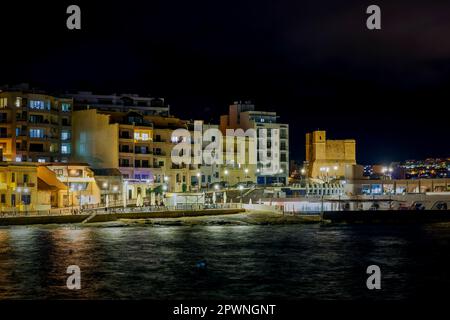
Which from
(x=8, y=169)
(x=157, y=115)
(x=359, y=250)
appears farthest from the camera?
(x=157, y=115)

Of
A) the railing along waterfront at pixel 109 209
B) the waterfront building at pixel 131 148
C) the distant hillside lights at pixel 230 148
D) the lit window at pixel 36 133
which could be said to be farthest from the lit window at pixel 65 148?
the railing along waterfront at pixel 109 209

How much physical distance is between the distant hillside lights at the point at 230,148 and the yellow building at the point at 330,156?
13378mm

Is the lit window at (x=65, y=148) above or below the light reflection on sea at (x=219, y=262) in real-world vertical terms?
above

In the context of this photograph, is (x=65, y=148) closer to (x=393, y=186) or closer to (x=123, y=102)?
(x=123, y=102)

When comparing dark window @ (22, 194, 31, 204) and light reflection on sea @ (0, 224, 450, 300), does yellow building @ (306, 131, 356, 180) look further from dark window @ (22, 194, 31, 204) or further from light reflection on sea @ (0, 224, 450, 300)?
dark window @ (22, 194, 31, 204)

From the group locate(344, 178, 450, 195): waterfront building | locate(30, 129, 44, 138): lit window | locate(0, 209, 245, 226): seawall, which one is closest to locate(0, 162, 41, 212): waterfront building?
locate(0, 209, 245, 226): seawall

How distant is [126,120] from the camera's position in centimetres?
9031

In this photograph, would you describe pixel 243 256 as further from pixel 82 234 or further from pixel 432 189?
pixel 432 189

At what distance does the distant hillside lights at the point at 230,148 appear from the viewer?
95500 millimetres

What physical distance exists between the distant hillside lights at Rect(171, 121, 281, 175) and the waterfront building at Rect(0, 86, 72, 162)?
48.5 feet

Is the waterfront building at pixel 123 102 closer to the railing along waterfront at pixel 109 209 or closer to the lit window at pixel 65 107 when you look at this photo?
the lit window at pixel 65 107
